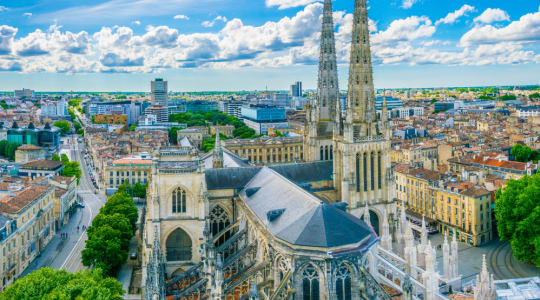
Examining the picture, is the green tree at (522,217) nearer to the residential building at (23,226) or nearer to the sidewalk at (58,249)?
the sidewalk at (58,249)

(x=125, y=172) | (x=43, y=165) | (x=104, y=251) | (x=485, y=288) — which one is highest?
(x=43, y=165)

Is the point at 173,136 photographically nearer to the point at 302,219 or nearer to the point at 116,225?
the point at 116,225

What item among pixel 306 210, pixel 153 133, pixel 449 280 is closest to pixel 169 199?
pixel 306 210

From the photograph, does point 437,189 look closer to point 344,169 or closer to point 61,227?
point 344,169

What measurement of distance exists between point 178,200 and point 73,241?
3133cm

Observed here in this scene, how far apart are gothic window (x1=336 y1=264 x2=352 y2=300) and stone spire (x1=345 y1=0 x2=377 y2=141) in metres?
20.1

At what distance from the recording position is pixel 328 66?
5622cm

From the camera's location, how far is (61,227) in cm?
7506

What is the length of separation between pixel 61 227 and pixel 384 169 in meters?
52.6

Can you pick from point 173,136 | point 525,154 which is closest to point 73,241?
point 525,154

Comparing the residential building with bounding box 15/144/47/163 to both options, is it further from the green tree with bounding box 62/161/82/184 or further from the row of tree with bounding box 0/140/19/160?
the green tree with bounding box 62/161/82/184

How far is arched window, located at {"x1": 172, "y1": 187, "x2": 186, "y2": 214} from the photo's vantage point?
45.2 m

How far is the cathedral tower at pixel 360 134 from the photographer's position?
48.9m

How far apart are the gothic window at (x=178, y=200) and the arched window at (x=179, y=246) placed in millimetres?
2192
